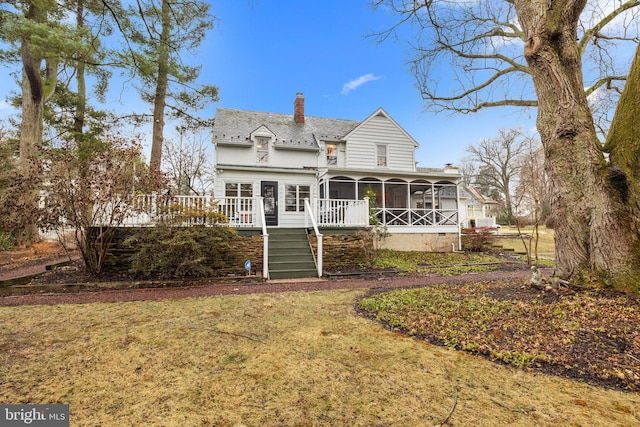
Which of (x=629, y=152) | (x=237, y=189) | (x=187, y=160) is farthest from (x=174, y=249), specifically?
(x=187, y=160)

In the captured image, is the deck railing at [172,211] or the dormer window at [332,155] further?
the dormer window at [332,155]

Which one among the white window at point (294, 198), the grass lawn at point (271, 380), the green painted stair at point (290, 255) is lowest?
the grass lawn at point (271, 380)

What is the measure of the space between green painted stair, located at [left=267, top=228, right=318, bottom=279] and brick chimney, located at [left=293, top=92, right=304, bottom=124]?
890 cm

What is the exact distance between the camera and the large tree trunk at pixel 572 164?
4.39 meters

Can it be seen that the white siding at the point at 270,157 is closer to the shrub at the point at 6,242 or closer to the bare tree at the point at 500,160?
the shrub at the point at 6,242

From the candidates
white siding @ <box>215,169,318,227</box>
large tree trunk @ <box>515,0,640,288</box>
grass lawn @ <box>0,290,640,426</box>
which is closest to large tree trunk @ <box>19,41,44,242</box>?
white siding @ <box>215,169,318,227</box>

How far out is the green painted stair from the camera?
26.9 feet

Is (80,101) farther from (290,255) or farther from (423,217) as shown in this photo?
(423,217)

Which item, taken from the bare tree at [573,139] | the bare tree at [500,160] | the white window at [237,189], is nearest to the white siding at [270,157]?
the white window at [237,189]

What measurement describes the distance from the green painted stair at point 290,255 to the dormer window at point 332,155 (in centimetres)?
626

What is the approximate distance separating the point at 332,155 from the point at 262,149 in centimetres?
374

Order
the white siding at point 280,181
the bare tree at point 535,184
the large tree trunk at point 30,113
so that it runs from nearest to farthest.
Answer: the bare tree at point 535,184 < the large tree trunk at point 30,113 < the white siding at point 280,181

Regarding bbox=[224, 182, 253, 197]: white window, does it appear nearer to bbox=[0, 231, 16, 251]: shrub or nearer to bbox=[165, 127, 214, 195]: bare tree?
bbox=[165, 127, 214, 195]: bare tree

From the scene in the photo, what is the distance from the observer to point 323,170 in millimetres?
13219
